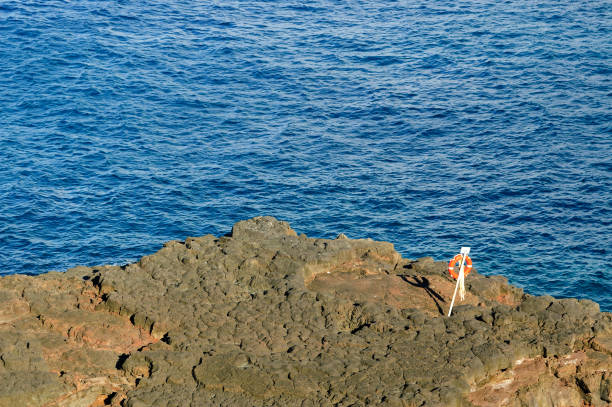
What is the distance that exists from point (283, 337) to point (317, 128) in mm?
41521

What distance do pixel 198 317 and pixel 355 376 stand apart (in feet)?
23.2

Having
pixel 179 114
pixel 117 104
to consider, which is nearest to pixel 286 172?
pixel 179 114

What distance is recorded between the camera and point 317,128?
230 feet

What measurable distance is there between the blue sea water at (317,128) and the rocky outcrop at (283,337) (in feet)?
60.6

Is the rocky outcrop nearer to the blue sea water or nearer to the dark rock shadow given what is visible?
the dark rock shadow

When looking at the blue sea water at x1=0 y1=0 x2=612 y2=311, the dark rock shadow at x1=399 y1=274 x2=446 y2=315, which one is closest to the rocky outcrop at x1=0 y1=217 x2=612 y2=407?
the dark rock shadow at x1=399 y1=274 x2=446 y2=315

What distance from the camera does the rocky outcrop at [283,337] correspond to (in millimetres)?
27328

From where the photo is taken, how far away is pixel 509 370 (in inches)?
1150

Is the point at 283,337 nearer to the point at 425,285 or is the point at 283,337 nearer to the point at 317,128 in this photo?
the point at 425,285

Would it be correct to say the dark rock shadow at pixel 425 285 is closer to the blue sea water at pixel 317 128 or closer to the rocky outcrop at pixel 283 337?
the rocky outcrop at pixel 283 337

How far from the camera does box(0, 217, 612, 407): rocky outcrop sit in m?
27.3

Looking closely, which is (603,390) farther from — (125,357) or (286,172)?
(286,172)

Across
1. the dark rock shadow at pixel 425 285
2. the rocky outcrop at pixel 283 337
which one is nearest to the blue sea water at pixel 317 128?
the dark rock shadow at pixel 425 285

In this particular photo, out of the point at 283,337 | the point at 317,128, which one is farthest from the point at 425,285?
the point at 317,128
